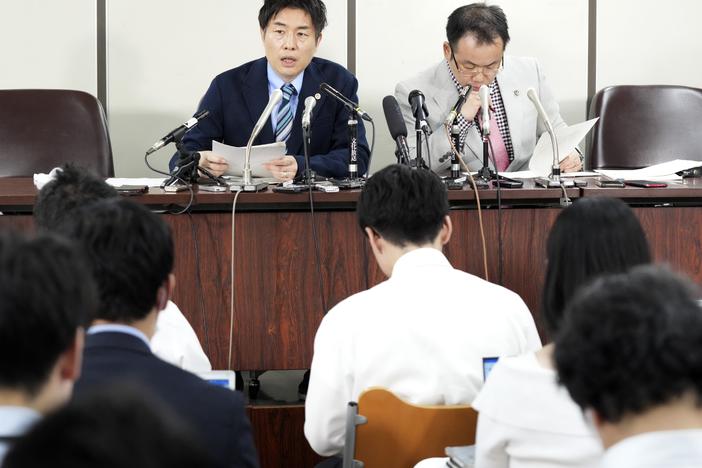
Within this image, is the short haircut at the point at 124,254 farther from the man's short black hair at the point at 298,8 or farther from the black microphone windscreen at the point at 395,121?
the man's short black hair at the point at 298,8

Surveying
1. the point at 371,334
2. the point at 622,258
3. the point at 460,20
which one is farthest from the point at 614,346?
the point at 460,20

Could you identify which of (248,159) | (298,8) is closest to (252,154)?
(248,159)

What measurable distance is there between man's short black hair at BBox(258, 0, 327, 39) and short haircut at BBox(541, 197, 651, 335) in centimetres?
237

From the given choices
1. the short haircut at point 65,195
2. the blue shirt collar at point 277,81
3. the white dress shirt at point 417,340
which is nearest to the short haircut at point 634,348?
the white dress shirt at point 417,340

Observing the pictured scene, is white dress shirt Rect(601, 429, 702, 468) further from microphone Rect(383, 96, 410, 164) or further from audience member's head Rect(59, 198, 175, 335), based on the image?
microphone Rect(383, 96, 410, 164)

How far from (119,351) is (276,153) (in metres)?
1.87

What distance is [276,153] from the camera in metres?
3.27

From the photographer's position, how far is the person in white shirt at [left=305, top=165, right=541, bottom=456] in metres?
1.95

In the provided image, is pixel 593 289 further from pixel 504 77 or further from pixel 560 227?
pixel 504 77

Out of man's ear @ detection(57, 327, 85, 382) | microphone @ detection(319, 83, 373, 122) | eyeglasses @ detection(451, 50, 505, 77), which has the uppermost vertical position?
eyeglasses @ detection(451, 50, 505, 77)

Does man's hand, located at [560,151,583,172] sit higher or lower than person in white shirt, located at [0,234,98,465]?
higher

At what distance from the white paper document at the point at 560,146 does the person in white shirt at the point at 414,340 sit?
1.35 meters

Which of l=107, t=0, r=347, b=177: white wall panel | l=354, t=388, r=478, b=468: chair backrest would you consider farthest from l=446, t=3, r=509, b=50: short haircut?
l=354, t=388, r=478, b=468: chair backrest

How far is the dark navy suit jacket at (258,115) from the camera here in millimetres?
3873
